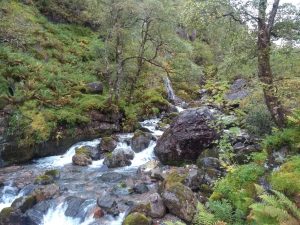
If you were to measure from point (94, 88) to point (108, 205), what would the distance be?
11583 millimetres

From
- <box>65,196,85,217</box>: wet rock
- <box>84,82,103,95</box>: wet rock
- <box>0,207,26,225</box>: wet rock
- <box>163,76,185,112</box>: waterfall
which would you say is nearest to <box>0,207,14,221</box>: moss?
<box>0,207,26,225</box>: wet rock

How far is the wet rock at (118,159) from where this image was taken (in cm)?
1466

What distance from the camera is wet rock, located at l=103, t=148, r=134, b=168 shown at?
1466 cm

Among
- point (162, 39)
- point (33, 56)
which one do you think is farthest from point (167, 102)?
point (33, 56)

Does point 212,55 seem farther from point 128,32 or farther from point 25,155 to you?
point 25,155

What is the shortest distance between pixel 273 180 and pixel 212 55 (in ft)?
106

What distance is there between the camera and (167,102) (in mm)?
23297

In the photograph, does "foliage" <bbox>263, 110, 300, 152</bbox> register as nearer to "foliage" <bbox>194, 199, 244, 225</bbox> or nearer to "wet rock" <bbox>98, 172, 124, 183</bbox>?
"foliage" <bbox>194, 199, 244, 225</bbox>

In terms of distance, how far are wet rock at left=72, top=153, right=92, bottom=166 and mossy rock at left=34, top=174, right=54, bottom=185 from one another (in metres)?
2.25

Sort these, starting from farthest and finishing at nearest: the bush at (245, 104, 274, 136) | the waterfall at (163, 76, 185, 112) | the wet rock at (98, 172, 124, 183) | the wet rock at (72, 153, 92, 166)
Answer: the waterfall at (163, 76, 185, 112)
the wet rock at (72, 153, 92, 166)
the wet rock at (98, 172, 124, 183)
the bush at (245, 104, 274, 136)

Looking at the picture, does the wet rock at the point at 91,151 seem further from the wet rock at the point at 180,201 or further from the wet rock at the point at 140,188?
the wet rock at the point at 180,201

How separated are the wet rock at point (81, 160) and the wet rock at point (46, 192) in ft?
10.7

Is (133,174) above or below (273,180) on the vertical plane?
below

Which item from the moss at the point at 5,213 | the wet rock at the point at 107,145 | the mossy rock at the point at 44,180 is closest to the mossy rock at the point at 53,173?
the mossy rock at the point at 44,180
